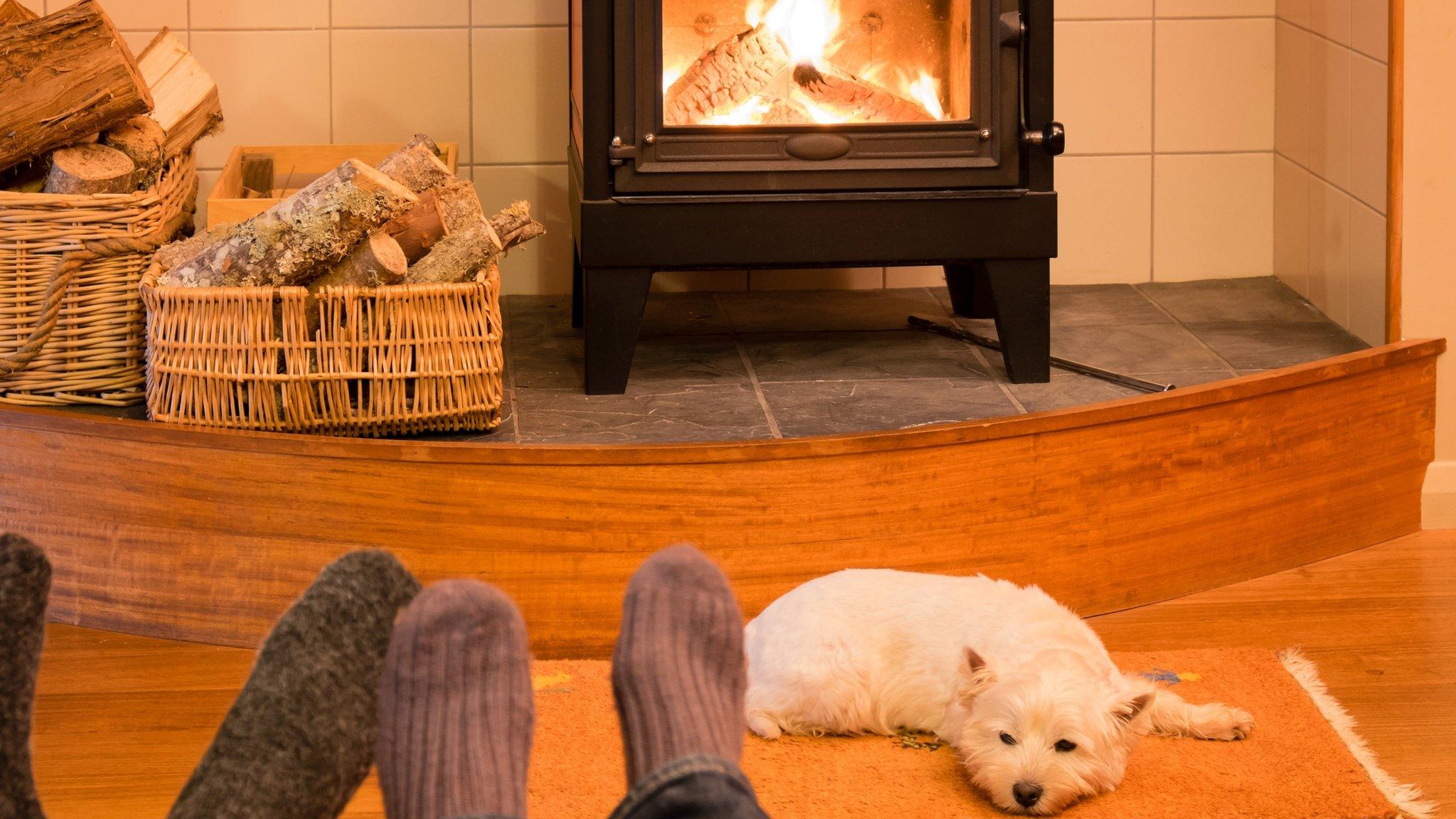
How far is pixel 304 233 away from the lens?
6.64 ft

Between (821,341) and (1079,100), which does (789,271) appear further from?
(1079,100)

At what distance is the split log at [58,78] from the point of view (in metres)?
2.14

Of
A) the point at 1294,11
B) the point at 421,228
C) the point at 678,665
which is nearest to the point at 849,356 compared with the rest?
the point at 421,228

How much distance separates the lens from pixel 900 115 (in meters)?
2.36

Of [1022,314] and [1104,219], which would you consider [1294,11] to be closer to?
[1104,219]

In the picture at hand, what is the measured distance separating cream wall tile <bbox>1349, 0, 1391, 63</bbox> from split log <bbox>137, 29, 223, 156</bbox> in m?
1.95

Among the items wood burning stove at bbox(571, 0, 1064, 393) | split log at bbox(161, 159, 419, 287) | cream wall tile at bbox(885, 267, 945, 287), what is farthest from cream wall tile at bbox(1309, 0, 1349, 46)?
split log at bbox(161, 159, 419, 287)

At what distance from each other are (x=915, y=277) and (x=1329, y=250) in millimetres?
779

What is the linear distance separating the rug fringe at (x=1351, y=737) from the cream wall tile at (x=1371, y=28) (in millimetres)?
1043

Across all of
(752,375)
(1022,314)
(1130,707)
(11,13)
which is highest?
(11,13)

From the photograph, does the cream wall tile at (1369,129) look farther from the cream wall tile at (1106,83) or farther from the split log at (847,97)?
the split log at (847,97)

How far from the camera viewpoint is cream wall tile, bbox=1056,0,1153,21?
2898 millimetres

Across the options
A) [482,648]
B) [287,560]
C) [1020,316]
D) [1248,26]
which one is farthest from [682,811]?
[1248,26]

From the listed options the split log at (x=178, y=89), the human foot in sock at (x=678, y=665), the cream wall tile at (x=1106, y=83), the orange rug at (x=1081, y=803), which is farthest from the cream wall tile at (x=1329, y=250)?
the split log at (x=178, y=89)
